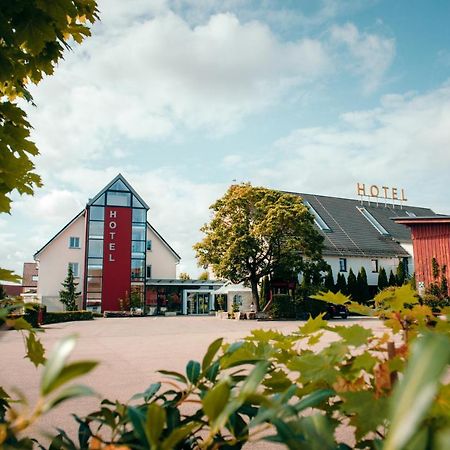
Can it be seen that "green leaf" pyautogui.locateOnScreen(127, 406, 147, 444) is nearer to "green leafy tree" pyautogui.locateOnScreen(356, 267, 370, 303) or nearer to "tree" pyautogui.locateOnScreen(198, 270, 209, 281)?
"green leafy tree" pyautogui.locateOnScreen(356, 267, 370, 303)

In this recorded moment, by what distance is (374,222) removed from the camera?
44.9m

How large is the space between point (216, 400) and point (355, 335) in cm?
59

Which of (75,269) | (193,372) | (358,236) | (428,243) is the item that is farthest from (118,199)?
(193,372)

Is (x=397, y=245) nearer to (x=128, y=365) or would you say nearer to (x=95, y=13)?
(x=128, y=365)

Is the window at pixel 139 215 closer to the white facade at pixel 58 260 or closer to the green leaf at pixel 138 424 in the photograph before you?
the white facade at pixel 58 260

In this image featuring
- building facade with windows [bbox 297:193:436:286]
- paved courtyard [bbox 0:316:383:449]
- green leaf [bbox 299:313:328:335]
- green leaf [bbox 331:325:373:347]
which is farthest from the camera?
building facade with windows [bbox 297:193:436:286]

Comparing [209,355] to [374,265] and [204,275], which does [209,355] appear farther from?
[204,275]

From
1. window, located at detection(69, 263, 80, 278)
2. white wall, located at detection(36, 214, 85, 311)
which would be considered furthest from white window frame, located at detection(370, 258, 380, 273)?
window, located at detection(69, 263, 80, 278)

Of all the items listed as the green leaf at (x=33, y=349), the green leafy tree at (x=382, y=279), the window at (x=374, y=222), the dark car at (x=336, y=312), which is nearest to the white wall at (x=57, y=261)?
the dark car at (x=336, y=312)

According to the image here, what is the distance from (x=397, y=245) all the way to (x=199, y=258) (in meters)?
21.1

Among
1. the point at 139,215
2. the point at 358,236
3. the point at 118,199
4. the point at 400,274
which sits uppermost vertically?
the point at 118,199

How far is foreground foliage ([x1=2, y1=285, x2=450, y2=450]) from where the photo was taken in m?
0.43

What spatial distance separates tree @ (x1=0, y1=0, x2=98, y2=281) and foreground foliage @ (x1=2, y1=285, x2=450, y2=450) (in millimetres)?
1045

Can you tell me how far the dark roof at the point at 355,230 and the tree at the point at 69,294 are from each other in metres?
22.2
